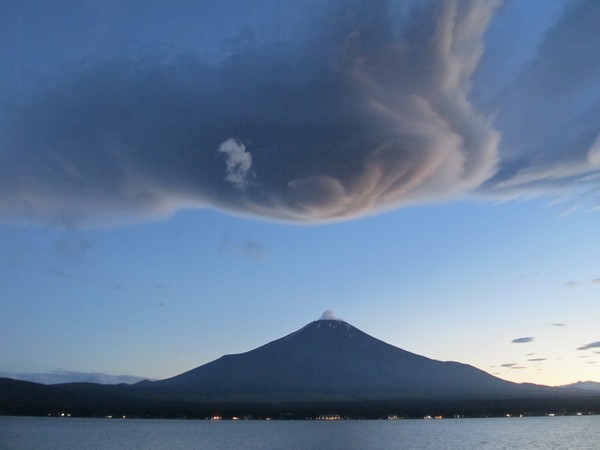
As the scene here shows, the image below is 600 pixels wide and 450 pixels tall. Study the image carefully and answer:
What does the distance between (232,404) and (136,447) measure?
412 feet

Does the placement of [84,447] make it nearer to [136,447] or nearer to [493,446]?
[136,447]

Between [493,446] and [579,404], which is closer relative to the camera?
[493,446]

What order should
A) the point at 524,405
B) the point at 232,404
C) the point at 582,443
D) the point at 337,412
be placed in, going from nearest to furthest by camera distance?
the point at 582,443, the point at 337,412, the point at 524,405, the point at 232,404

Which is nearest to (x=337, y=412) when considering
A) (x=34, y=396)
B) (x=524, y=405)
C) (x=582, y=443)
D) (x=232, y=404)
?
(x=232, y=404)

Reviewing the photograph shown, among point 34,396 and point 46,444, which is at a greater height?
point 34,396

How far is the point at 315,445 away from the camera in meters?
80.7

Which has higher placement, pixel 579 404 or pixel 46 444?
pixel 579 404

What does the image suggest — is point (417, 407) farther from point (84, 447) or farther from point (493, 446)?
point (84, 447)

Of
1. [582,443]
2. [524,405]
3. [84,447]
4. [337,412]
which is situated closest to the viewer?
[84,447]

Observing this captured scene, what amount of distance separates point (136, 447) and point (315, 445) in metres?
22.7

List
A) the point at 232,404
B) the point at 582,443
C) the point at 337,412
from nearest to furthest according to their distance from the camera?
the point at 582,443 < the point at 337,412 < the point at 232,404

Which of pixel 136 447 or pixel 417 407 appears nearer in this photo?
pixel 136 447

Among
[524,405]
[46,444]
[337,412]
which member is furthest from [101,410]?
[524,405]

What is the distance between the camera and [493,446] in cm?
7769
